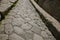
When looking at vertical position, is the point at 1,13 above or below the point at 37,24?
below

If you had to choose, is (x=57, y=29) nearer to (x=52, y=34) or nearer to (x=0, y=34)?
(x=52, y=34)

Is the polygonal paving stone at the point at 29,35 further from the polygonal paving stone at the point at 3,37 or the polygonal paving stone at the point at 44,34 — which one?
the polygonal paving stone at the point at 3,37

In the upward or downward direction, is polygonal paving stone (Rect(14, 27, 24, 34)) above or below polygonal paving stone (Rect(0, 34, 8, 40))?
above

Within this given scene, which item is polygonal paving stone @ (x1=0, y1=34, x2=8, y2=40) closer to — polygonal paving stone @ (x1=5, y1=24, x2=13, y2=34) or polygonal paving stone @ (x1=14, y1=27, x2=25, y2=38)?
polygonal paving stone @ (x1=5, y1=24, x2=13, y2=34)

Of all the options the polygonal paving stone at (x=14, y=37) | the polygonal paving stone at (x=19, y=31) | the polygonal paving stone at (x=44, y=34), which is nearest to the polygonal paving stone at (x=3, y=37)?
the polygonal paving stone at (x=14, y=37)

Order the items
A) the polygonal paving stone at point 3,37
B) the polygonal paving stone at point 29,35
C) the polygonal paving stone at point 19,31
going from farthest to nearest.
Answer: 1. the polygonal paving stone at point 19,31
2. the polygonal paving stone at point 29,35
3. the polygonal paving stone at point 3,37

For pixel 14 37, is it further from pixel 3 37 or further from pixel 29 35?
pixel 29 35

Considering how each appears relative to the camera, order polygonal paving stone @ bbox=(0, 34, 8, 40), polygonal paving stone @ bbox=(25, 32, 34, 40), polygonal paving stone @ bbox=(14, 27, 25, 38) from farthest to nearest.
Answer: polygonal paving stone @ bbox=(14, 27, 25, 38), polygonal paving stone @ bbox=(25, 32, 34, 40), polygonal paving stone @ bbox=(0, 34, 8, 40)

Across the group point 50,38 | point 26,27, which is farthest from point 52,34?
point 26,27

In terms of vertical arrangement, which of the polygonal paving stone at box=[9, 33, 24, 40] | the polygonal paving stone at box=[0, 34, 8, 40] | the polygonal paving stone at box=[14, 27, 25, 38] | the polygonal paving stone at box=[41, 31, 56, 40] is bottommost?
the polygonal paving stone at box=[0, 34, 8, 40]

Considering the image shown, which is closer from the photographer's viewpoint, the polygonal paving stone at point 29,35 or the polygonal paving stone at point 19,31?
the polygonal paving stone at point 29,35

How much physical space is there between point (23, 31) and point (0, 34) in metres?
0.71

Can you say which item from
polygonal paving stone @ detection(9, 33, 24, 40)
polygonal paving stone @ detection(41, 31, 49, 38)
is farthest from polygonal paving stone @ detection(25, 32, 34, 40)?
polygonal paving stone @ detection(41, 31, 49, 38)

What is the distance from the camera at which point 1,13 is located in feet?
11.9
